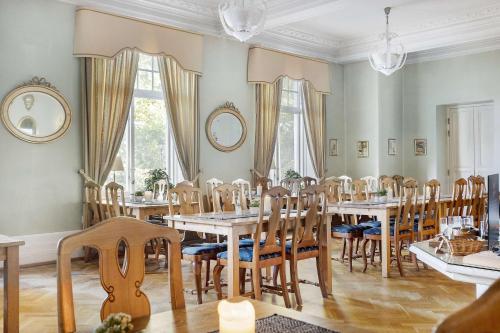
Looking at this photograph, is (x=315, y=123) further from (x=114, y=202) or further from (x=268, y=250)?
(x=268, y=250)

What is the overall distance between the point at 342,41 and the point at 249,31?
17.3ft

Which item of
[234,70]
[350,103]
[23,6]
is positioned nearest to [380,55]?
[234,70]

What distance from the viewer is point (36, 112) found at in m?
6.34

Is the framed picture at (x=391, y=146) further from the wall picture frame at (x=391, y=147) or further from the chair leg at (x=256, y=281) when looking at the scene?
the chair leg at (x=256, y=281)

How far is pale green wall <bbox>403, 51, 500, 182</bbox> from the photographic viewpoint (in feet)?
31.6

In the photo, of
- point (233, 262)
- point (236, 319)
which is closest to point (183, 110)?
point (233, 262)

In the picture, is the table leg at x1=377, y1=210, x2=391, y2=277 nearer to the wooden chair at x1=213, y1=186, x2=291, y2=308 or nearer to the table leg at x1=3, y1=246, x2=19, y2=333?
the wooden chair at x1=213, y1=186, x2=291, y2=308

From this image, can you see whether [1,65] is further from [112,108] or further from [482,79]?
[482,79]

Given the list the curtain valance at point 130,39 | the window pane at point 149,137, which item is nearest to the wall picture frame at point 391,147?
the curtain valance at point 130,39

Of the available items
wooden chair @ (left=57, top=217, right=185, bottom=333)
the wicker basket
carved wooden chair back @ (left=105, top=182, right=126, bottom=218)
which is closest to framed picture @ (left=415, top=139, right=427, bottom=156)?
carved wooden chair back @ (left=105, top=182, right=126, bottom=218)

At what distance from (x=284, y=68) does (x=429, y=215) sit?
13.7ft

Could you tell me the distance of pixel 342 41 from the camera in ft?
33.5

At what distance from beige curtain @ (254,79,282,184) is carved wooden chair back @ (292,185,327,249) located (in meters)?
4.17

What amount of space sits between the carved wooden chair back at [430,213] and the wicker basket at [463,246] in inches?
158
